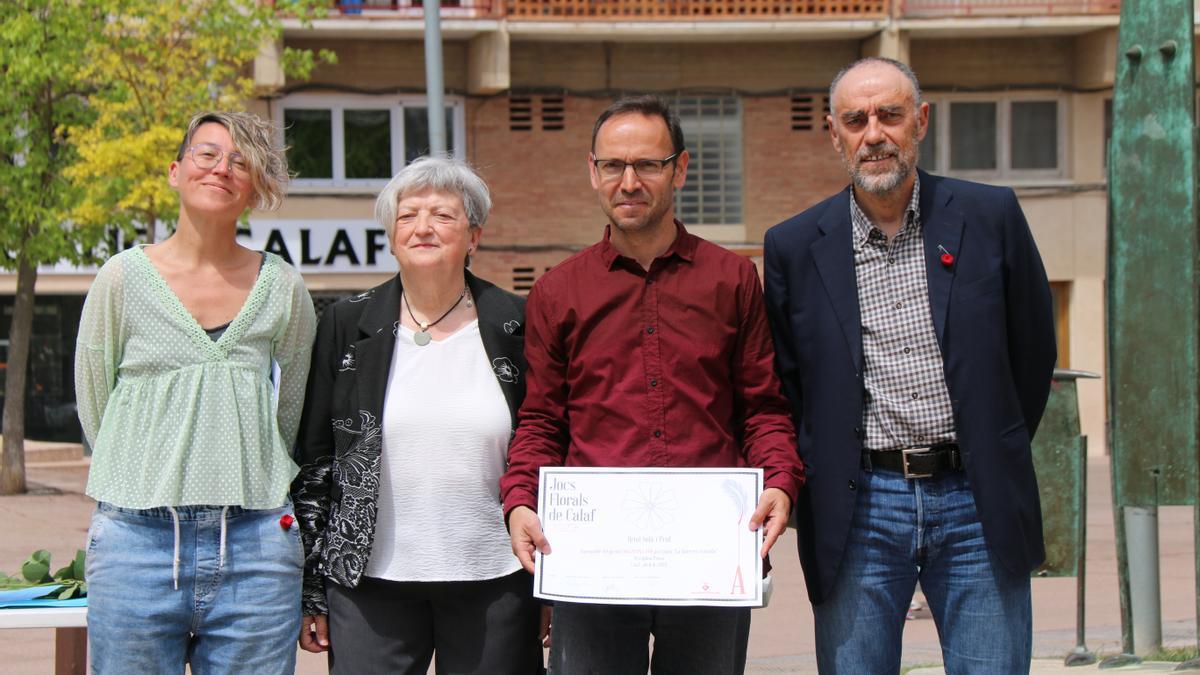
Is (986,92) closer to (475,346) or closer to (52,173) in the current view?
(52,173)

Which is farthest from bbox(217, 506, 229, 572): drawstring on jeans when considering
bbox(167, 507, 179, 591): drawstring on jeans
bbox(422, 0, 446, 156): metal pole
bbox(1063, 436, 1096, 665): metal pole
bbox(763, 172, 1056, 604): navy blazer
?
bbox(422, 0, 446, 156): metal pole

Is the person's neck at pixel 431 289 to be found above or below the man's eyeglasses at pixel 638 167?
below

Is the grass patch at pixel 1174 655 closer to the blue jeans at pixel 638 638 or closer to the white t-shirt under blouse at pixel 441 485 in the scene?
the blue jeans at pixel 638 638

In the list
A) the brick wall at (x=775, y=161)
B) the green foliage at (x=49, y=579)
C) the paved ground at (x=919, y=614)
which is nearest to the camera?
the green foliage at (x=49, y=579)

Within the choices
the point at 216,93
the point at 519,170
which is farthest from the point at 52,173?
the point at 519,170

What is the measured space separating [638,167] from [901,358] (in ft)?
2.83

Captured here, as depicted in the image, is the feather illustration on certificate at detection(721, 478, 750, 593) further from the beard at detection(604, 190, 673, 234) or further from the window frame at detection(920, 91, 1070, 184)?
the window frame at detection(920, 91, 1070, 184)

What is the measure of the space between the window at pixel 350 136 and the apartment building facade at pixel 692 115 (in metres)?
0.03

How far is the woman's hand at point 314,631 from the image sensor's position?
4.27m

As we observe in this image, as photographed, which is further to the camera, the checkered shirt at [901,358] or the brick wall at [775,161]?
the brick wall at [775,161]

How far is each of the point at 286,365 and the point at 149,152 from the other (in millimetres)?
13174

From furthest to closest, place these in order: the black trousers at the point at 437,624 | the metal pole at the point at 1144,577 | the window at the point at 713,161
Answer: the window at the point at 713,161
the metal pole at the point at 1144,577
the black trousers at the point at 437,624

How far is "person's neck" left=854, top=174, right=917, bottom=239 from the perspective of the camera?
4012mm

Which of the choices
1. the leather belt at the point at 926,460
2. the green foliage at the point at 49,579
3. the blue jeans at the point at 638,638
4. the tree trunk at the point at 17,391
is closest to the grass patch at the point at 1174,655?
the leather belt at the point at 926,460
